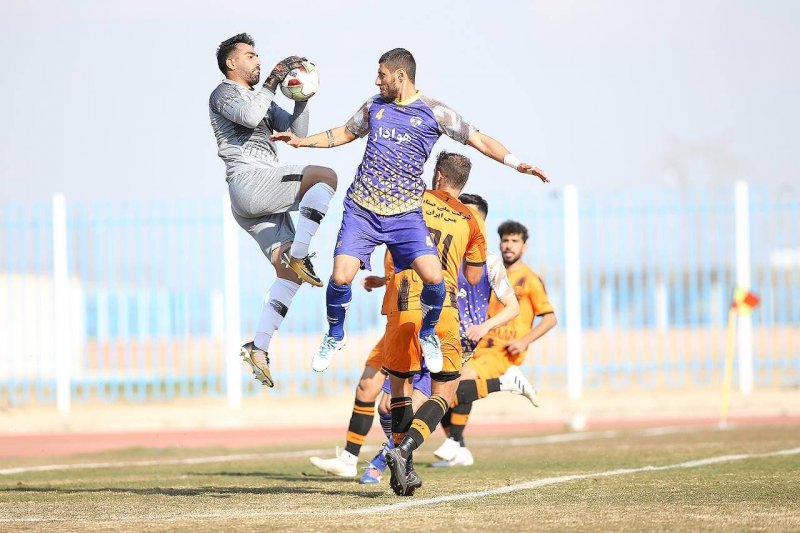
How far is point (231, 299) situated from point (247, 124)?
10.2m

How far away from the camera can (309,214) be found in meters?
8.46

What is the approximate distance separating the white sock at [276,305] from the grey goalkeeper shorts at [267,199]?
350mm

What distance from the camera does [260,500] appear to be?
7770 millimetres

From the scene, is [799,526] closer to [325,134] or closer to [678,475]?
[678,475]

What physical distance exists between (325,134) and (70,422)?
35.9 feet

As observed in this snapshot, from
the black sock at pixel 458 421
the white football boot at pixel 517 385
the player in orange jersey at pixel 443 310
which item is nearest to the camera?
the player in orange jersey at pixel 443 310

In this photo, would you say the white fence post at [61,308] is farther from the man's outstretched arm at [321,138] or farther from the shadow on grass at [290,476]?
the man's outstretched arm at [321,138]

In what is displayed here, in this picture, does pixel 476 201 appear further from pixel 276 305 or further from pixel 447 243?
pixel 276 305

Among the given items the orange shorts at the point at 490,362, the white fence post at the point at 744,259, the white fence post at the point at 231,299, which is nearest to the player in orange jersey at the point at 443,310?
the orange shorts at the point at 490,362

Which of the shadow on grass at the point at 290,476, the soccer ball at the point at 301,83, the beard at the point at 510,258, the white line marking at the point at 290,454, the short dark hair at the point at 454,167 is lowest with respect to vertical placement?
the white line marking at the point at 290,454

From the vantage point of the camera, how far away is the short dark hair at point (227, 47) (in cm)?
868

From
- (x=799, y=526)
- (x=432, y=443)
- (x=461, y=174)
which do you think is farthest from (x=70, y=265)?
(x=799, y=526)

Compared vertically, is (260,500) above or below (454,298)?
below

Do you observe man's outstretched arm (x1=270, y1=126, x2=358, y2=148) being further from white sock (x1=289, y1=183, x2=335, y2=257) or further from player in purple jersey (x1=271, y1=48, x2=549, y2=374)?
white sock (x1=289, y1=183, x2=335, y2=257)
